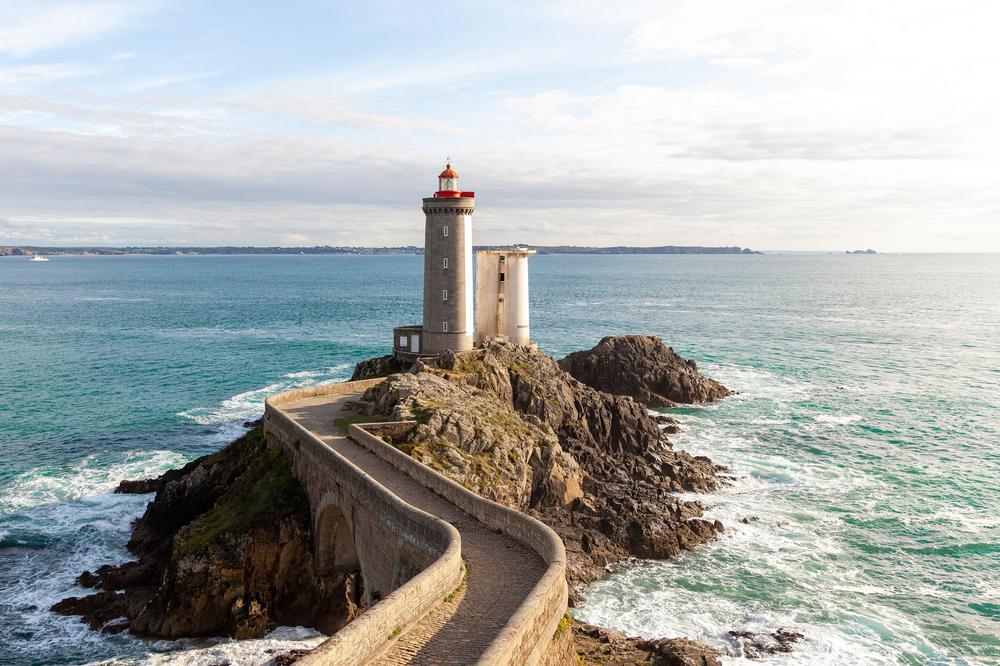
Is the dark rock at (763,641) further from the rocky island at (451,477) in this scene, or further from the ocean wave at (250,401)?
the ocean wave at (250,401)

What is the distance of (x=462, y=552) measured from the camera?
2006cm

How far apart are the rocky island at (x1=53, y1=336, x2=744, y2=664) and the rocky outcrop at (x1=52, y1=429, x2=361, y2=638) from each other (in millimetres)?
51

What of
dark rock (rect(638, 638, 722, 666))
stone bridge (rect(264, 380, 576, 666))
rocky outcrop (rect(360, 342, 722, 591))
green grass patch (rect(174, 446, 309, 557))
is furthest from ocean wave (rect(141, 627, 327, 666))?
dark rock (rect(638, 638, 722, 666))

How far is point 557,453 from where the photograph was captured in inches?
1423

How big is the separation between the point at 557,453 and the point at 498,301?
19336 mm

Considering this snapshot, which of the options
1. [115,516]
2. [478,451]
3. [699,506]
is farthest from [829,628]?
[115,516]

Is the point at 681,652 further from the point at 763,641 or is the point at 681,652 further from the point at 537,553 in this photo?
the point at 537,553

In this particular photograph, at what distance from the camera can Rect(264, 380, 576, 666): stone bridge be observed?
49.7ft

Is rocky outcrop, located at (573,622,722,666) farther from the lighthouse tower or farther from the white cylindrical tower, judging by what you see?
the white cylindrical tower

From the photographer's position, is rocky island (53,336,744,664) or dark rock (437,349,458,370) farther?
dark rock (437,349,458,370)

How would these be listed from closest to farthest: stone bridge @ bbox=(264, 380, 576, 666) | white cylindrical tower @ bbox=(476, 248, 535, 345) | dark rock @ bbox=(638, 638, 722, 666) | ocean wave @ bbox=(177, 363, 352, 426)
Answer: stone bridge @ bbox=(264, 380, 576, 666)
dark rock @ bbox=(638, 638, 722, 666)
white cylindrical tower @ bbox=(476, 248, 535, 345)
ocean wave @ bbox=(177, 363, 352, 426)

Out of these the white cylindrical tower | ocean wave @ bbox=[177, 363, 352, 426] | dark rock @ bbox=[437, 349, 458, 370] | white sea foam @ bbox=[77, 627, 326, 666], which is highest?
the white cylindrical tower

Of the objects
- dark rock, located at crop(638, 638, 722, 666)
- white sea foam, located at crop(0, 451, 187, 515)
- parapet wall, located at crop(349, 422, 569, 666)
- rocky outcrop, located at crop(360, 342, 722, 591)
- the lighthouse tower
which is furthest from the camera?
the lighthouse tower

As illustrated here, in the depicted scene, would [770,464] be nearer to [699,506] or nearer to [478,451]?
[699,506]
